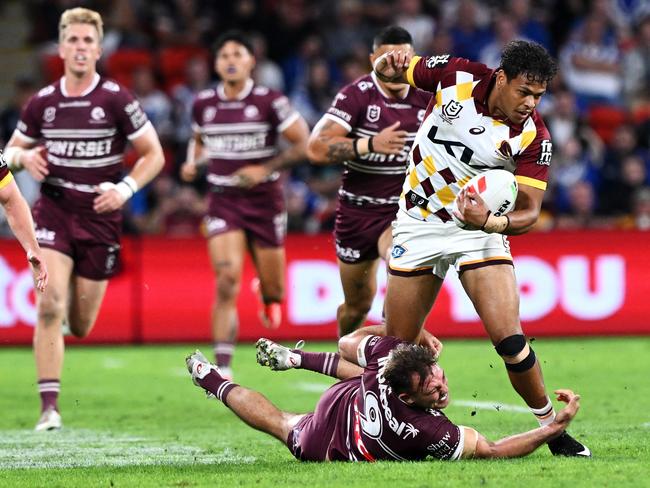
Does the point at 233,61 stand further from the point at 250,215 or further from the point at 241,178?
the point at 250,215

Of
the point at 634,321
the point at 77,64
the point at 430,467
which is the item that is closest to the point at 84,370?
the point at 77,64

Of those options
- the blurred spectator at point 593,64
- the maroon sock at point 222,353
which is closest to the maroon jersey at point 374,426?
the maroon sock at point 222,353

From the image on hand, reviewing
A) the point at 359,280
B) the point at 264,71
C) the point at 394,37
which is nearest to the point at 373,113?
the point at 394,37

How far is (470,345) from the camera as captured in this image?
1510 cm

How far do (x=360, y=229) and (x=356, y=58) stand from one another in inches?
345

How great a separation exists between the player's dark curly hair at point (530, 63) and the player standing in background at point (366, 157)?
2112 millimetres

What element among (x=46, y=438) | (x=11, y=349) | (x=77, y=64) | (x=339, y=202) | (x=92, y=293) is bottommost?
(x=11, y=349)

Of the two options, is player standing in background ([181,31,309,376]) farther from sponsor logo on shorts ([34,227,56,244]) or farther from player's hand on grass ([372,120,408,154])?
player's hand on grass ([372,120,408,154])

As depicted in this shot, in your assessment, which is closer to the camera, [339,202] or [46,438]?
[46,438]

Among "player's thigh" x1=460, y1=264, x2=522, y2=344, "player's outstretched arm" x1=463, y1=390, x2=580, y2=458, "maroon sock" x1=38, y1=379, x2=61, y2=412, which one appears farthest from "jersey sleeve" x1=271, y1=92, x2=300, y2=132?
"player's outstretched arm" x1=463, y1=390, x2=580, y2=458

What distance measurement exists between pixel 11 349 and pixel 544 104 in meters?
Result: 8.10

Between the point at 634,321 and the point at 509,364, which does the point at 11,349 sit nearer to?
the point at 634,321

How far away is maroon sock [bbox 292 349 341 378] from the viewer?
7.93 m

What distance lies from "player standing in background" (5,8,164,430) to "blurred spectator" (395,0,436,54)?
9555mm
